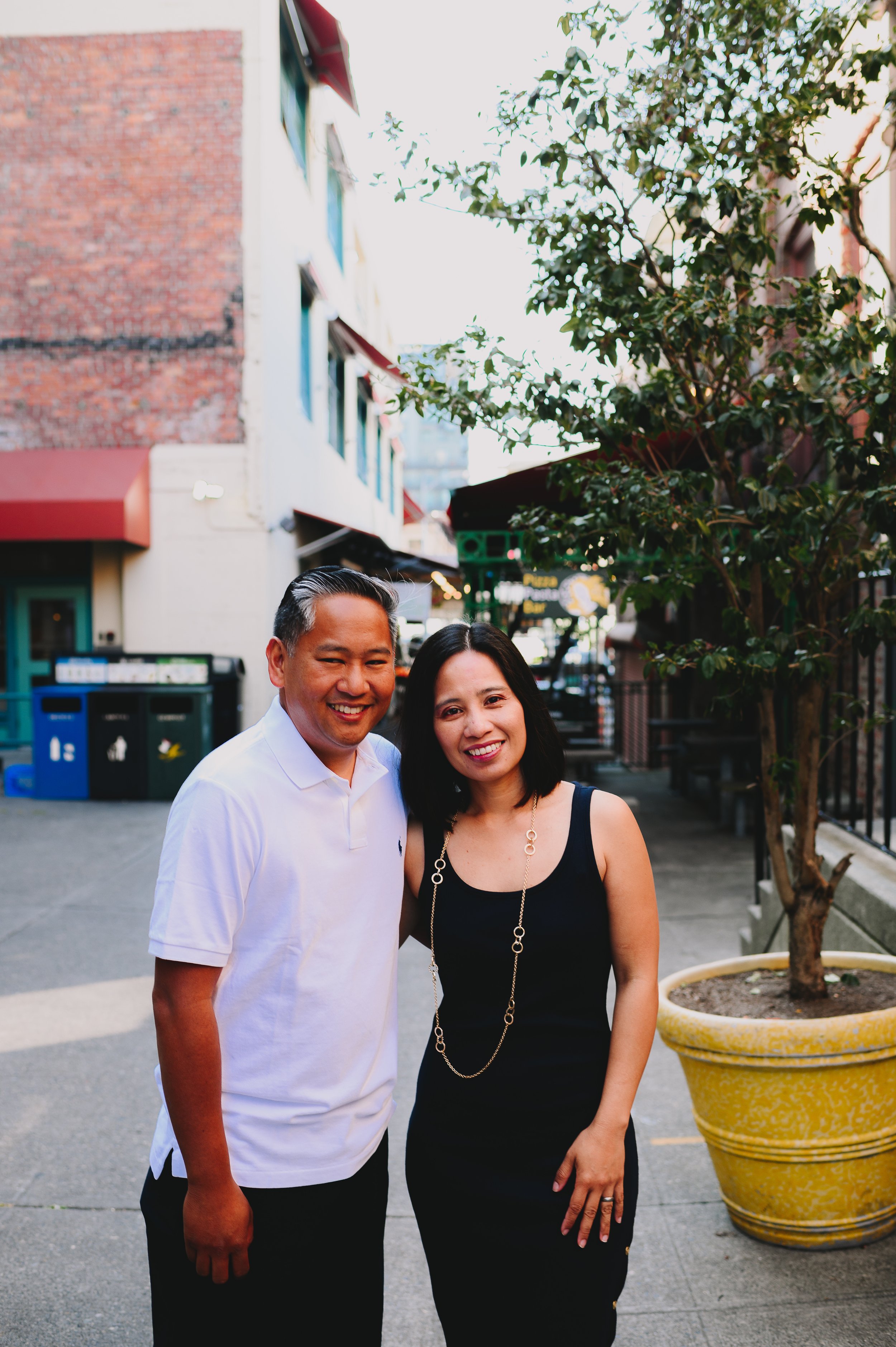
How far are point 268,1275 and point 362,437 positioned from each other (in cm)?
2218

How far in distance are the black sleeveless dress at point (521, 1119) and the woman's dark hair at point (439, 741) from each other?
0.13 meters

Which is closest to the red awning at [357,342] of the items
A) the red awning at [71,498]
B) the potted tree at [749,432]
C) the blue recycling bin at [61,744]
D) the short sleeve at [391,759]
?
the red awning at [71,498]

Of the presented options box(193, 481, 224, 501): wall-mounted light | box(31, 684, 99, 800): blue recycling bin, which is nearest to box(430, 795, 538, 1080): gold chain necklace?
box(31, 684, 99, 800): blue recycling bin

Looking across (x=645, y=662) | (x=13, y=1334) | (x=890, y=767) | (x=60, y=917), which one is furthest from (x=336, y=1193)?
(x=60, y=917)

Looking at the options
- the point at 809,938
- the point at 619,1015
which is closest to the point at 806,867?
the point at 809,938

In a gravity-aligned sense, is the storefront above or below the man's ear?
above

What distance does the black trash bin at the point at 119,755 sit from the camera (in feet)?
34.1

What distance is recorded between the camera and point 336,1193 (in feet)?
6.03

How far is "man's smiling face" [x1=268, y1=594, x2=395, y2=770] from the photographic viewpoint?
1860 millimetres

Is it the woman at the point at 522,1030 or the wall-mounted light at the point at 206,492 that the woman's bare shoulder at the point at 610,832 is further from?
the wall-mounted light at the point at 206,492

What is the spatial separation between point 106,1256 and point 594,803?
2.11 meters

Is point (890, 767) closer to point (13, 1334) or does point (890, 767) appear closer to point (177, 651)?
point (13, 1334)

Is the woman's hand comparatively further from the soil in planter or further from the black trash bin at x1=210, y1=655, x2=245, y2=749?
the black trash bin at x1=210, y1=655, x2=245, y2=749

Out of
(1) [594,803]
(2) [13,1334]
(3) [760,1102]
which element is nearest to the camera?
(1) [594,803]
